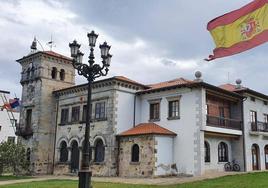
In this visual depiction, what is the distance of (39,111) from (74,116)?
3.61 meters

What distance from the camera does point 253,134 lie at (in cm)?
2986

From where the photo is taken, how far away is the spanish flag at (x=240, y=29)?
9875 millimetres

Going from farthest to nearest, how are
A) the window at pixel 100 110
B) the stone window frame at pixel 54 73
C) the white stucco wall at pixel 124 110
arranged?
1. the stone window frame at pixel 54 73
2. the window at pixel 100 110
3. the white stucco wall at pixel 124 110

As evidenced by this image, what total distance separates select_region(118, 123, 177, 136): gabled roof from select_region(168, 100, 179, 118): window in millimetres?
1219

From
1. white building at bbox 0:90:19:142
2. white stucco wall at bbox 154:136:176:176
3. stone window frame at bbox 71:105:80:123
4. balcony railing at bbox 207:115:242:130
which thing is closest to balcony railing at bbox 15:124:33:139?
stone window frame at bbox 71:105:80:123

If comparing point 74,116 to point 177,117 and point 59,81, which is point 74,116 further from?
point 177,117

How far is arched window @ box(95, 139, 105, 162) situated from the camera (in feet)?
94.3

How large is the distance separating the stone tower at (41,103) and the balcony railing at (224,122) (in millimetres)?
14718

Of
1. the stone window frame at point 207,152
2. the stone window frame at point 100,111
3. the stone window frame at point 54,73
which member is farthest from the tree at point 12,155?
the stone window frame at point 207,152

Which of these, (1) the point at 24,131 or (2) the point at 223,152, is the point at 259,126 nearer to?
(2) the point at 223,152

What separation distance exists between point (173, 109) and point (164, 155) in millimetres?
3665

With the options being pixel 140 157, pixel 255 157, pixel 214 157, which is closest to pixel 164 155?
pixel 140 157

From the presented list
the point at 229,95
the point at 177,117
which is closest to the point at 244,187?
the point at 177,117

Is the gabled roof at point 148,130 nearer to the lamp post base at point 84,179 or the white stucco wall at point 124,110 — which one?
the white stucco wall at point 124,110
